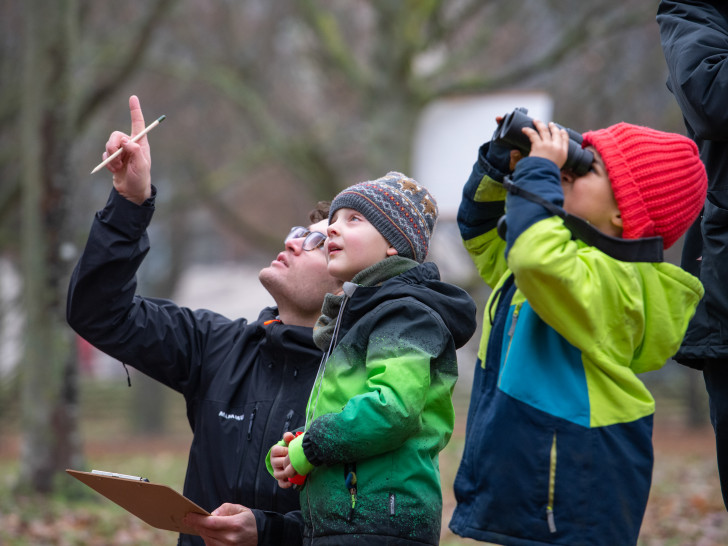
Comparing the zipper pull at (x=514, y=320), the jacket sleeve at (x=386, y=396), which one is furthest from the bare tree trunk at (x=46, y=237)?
the zipper pull at (x=514, y=320)

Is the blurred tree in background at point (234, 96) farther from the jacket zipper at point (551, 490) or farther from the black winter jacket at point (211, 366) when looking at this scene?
the jacket zipper at point (551, 490)

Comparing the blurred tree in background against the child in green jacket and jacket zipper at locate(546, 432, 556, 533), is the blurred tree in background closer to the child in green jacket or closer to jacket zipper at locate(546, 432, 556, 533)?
the child in green jacket

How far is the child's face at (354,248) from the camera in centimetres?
291

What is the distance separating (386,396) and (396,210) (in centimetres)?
67

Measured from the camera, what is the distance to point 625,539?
8.23 feet

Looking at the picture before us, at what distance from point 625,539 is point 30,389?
24.0 ft

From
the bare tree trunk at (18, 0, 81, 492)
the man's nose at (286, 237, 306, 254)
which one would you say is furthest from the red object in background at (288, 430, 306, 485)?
the bare tree trunk at (18, 0, 81, 492)

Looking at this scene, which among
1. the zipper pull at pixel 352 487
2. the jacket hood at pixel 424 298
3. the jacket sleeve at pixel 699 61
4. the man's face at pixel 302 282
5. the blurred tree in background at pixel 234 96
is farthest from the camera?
the blurred tree in background at pixel 234 96

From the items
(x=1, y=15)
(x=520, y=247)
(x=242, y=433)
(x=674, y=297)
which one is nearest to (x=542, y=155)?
(x=520, y=247)

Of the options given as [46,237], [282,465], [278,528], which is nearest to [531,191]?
[282,465]

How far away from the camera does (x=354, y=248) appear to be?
291cm

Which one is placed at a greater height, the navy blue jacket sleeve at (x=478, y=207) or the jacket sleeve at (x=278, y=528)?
the navy blue jacket sleeve at (x=478, y=207)

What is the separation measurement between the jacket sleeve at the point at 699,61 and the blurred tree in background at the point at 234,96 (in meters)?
6.36

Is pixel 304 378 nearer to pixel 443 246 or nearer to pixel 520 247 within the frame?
pixel 520 247
